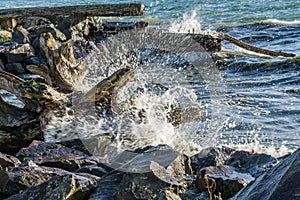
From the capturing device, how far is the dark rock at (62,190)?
4.52m

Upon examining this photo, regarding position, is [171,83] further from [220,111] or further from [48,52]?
[48,52]

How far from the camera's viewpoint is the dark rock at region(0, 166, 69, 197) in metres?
5.21

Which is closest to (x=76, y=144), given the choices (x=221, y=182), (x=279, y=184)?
(x=221, y=182)

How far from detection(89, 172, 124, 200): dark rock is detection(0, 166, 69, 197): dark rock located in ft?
2.29

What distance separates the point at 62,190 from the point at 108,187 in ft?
1.34

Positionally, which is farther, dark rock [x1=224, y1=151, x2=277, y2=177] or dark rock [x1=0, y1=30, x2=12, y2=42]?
dark rock [x1=0, y1=30, x2=12, y2=42]

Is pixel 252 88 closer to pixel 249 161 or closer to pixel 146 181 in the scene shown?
pixel 249 161

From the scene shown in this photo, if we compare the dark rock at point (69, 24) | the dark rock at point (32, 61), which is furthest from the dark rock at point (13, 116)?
the dark rock at point (69, 24)

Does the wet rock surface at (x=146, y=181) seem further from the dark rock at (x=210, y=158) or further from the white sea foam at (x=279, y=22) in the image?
the white sea foam at (x=279, y=22)

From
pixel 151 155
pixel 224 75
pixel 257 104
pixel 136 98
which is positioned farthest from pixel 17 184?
pixel 224 75

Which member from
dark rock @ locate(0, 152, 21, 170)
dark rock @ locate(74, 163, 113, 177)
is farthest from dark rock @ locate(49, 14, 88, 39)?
dark rock @ locate(74, 163, 113, 177)

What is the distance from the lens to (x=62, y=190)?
4527 millimetres

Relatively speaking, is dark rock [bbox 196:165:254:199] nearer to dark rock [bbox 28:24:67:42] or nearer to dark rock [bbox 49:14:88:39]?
dark rock [bbox 28:24:67:42]

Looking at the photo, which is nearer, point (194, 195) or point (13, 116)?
point (194, 195)
